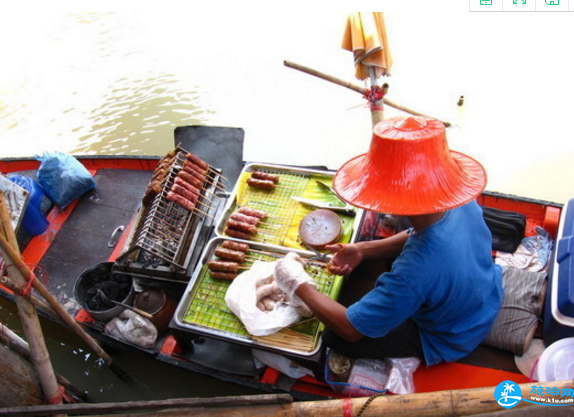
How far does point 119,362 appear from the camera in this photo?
16.4 feet

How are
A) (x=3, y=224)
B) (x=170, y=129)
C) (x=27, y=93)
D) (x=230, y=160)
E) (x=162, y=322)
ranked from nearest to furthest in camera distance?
(x=3, y=224)
(x=162, y=322)
(x=230, y=160)
(x=170, y=129)
(x=27, y=93)

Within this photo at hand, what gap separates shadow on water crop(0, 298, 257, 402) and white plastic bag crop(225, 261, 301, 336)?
A: 1.46 m

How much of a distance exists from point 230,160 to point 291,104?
339 cm

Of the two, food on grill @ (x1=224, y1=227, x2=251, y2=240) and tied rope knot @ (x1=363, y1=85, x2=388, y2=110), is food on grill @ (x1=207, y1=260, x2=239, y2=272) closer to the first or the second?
food on grill @ (x1=224, y1=227, x2=251, y2=240)

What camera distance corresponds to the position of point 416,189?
96.5 inches

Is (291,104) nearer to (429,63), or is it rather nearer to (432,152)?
(429,63)

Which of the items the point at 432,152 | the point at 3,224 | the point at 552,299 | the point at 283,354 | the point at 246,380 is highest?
the point at 432,152

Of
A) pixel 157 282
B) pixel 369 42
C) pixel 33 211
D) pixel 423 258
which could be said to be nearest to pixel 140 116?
pixel 33 211

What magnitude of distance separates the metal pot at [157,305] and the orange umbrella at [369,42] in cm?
335

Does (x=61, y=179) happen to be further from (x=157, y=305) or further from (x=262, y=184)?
(x=262, y=184)

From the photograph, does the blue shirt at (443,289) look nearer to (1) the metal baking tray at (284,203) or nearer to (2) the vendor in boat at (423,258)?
(2) the vendor in boat at (423,258)

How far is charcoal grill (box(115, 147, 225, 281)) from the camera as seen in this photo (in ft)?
13.9

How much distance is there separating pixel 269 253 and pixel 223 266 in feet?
1.66

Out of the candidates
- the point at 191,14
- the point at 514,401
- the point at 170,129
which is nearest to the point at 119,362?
the point at 514,401
